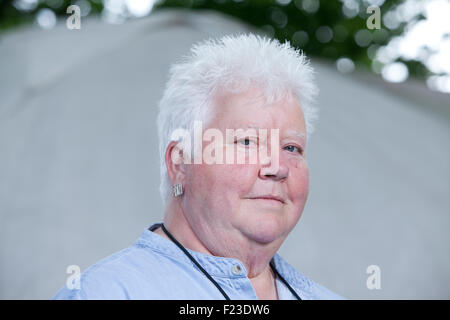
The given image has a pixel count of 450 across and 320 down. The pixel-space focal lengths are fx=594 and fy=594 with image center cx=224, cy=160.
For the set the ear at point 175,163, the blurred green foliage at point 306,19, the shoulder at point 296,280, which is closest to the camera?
the ear at point 175,163

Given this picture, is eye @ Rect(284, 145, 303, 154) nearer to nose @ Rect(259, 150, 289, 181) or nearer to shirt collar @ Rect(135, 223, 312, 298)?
nose @ Rect(259, 150, 289, 181)

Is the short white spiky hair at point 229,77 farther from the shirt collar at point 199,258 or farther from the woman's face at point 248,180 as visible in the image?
the shirt collar at point 199,258

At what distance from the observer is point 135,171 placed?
7.99 feet

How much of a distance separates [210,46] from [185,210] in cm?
28

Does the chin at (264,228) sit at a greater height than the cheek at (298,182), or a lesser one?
lesser

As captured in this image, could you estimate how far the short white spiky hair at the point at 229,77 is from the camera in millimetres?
949

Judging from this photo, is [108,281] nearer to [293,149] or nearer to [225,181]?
[225,181]

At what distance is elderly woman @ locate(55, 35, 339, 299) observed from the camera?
3.10 ft

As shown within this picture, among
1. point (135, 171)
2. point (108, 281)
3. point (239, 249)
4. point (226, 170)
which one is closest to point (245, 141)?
point (226, 170)

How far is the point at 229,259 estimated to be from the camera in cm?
97

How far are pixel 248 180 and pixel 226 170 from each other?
0.04 meters

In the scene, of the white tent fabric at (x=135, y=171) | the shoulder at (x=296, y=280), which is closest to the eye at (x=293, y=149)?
the shoulder at (x=296, y=280)
